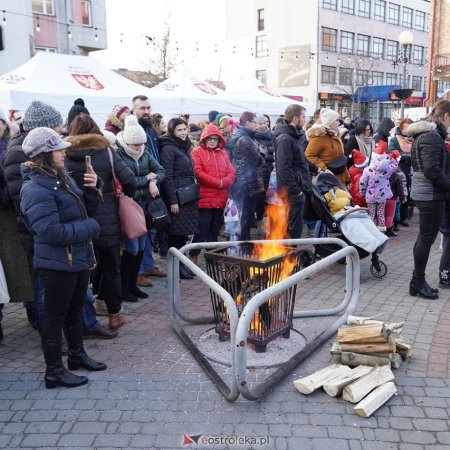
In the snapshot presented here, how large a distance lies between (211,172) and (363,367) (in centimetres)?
351

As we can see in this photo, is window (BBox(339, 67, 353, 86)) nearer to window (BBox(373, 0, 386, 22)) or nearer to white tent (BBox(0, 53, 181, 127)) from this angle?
window (BBox(373, 0, 386, 22))

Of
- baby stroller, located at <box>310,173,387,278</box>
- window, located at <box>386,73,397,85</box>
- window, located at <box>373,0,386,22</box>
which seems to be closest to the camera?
baby stroller, located at <box>310,173,387,278</box>

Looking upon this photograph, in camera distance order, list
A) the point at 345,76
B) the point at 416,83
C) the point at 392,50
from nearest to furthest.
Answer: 1. the point at 345,76
2. the point at 392,50
3. the point at 416,83

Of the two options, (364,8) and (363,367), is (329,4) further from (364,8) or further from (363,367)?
(363,367)

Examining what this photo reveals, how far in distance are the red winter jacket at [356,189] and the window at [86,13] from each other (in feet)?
79.2

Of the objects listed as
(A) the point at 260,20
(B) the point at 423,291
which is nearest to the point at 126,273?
(B) the point at 423,291

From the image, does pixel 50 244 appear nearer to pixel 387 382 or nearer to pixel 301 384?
pixel 301 384

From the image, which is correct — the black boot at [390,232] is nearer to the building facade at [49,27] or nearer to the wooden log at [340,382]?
the wooden log at [340,382]

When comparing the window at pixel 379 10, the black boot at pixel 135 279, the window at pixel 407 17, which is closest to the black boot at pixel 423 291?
the black boot at pixel 135 279

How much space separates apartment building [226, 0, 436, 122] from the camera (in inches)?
1982

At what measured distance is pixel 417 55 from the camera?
62062 millimetres

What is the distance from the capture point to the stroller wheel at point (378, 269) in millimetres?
6554

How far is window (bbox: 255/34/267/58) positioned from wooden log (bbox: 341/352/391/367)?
182 ft

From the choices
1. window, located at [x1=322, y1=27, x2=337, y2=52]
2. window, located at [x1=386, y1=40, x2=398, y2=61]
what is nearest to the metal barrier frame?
window, located at [x1=322, y1=27, x2=337, y2=52]
